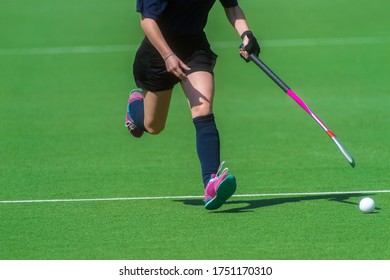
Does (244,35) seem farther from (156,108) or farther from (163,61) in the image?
(156,108)

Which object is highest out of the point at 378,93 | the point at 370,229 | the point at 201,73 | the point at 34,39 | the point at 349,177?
the point at 201,73

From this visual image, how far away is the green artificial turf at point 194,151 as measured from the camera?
8125 mm

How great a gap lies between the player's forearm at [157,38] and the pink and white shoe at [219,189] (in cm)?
97

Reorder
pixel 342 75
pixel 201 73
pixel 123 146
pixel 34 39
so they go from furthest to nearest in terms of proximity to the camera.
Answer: pixel 34 39 → pixel 342 75 → pixel 123 146 → pixel 201 73

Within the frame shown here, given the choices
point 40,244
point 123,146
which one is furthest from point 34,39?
point 40,244

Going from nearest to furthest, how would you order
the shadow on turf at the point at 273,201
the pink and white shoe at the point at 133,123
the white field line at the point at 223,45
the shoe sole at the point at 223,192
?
the shoe sole at the point at 223,192 → the shadow on turf at the point at 273,201 → the pink and white shoe at the point at 133,123 → the white field line at the point at 223,45

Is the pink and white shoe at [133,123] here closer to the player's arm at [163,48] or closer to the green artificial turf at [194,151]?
the green artificial turf at [194,151]

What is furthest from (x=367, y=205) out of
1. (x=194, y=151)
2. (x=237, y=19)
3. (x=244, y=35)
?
(x=194, y=151)

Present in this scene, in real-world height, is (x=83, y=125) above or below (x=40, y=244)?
below

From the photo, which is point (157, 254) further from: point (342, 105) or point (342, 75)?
point (342, 75)

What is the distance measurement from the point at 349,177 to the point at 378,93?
213 inches

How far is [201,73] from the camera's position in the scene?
9227 millimetres

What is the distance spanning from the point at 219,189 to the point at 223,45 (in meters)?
12.4

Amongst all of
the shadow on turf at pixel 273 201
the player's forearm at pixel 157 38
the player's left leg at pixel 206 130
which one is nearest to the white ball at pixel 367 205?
the shadow on turf at pixel 273 201
